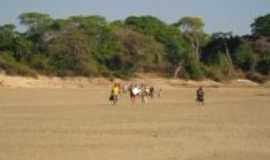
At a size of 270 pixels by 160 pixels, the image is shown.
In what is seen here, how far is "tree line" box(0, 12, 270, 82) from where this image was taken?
58812mm

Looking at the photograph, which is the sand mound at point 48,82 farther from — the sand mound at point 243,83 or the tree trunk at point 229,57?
the tree trunk at point 229,57

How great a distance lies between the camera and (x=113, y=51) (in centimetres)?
6359

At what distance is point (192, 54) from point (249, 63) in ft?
29.6

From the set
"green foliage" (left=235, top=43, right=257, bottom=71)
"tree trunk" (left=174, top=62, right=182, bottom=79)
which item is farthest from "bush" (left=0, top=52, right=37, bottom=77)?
"green foliage" (left=235, top=43, right=257, bottom=71)

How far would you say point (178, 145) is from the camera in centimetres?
1311

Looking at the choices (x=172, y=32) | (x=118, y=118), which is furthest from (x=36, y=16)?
(x=118, y=118)

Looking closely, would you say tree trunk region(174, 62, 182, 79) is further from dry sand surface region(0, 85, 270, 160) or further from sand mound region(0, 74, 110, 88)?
dry sand surface region(0, 85, 270, 160)

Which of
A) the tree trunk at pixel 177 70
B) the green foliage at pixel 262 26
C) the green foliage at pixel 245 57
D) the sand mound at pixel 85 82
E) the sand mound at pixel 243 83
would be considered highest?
the green foliage at pixel 262 26

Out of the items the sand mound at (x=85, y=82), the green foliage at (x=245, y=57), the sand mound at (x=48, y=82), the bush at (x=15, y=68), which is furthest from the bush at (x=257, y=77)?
the bush at (x=15, y=68)

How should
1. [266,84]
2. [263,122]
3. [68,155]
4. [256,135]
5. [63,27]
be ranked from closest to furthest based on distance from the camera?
1. [68,155]
2. [256,135]
3. [263,122]
4. [63,27]
5. [266,84]

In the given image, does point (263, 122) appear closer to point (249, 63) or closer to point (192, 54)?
point (192, 54)

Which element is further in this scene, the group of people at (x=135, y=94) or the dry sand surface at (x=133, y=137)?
the group of people at (x=135, y=94)

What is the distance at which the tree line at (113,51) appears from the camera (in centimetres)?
5881

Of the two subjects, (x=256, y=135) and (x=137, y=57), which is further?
(x=137, y=57)
